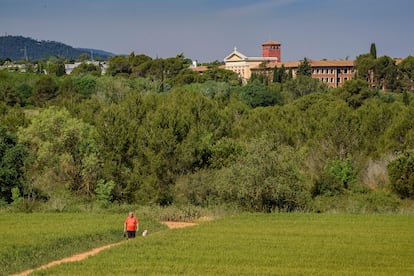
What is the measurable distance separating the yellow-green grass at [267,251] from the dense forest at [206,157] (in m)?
9.52

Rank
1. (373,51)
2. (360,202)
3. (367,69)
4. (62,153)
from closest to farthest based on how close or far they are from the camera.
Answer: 1. (360,202)
2. (62,153)
3. (367,69)
4. (373,51)

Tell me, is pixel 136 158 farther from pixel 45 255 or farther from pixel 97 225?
pixel 45 255

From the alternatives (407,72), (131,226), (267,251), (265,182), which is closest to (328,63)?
(407,72)

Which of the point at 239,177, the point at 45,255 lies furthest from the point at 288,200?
the point at 45,255

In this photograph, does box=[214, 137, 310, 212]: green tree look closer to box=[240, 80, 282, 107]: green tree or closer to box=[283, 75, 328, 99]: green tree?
box=[240, 80, 282, 107]: green tree

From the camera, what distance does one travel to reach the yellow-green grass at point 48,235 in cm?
2964

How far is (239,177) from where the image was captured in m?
50.2

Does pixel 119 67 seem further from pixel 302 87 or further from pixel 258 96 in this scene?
pixel 258 96

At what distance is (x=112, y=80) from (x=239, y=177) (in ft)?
226

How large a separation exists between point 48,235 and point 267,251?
37.9 ft

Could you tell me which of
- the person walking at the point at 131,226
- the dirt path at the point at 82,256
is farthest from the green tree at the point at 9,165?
the person walking at the point at 131,226

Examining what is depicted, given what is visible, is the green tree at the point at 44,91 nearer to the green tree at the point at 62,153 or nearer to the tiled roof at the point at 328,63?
the green tree at the point at 62,153

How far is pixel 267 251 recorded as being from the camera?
98.1ft

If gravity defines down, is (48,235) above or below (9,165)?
below
